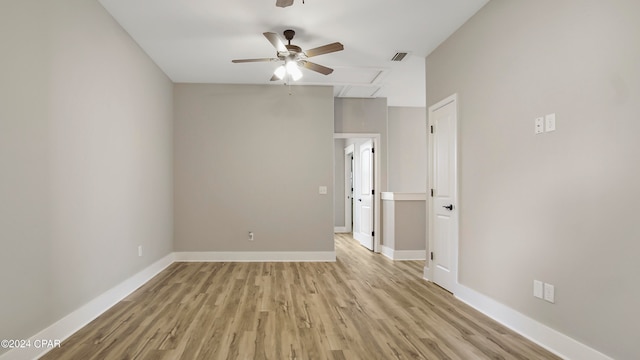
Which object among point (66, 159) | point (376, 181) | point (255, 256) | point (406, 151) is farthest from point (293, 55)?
point (406, 151)

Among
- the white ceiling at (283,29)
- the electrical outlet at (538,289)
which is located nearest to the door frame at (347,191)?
the white ceiling at (283,29)

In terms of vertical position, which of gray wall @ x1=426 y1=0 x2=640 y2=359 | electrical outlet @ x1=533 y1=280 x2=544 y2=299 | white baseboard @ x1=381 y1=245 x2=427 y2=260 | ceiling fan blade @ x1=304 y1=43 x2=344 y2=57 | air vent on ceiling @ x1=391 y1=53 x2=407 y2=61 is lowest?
white baseboard @ x1=381 y1=245 x2=427 y2=260

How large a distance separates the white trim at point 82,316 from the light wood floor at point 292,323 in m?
0.07

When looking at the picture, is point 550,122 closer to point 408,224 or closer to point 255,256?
point 408,224

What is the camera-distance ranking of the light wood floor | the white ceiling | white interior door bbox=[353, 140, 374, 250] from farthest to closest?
white interior door bbox=[353, 140, 374, 250]
the white ceiling
the light wood floor

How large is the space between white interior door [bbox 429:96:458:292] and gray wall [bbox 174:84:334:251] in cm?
183

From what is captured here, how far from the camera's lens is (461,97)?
3.62m

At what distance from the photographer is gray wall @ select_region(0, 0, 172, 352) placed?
2.10 meters

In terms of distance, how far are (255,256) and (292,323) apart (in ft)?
8.99

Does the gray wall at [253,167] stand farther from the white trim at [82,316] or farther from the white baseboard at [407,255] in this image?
the white trim at [82,316]

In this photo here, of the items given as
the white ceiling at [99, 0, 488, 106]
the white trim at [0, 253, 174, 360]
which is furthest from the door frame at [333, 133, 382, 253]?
the white trim at [0, 253, 174, 360]

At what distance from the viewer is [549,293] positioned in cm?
244

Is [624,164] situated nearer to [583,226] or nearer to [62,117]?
[583,226]

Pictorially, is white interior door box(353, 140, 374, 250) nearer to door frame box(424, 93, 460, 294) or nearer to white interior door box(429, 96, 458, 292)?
door frame box(424, 93, 460, 294)
